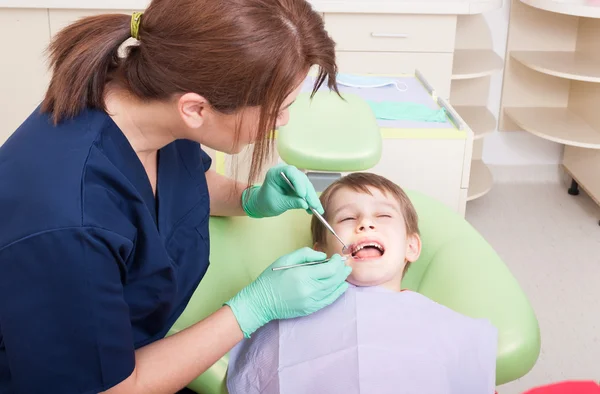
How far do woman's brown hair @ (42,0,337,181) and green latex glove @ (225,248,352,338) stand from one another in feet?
0.77

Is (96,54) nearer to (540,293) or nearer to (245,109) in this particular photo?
(245,109)

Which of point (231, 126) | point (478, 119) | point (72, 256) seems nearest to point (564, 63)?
point (478, 119)

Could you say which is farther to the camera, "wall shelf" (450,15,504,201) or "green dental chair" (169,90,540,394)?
"wall shelf" (450,15,504,201)

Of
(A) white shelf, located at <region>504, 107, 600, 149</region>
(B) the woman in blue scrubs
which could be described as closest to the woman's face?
(B) the woman in blue scrubs

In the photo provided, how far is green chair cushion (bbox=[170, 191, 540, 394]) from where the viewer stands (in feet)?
4.17

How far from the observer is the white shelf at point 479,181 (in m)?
2.91

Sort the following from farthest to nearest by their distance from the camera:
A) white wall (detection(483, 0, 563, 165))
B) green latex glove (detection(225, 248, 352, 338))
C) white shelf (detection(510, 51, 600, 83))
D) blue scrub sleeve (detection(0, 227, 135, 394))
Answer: white wall (detection(483, 0, 563, 165)), white shelf (detection(510, 51, 600, 83)), green latex glove (detection(225, 248, 352, 338)), blue scrub sleeve (detection(0, 227, 135, 394))

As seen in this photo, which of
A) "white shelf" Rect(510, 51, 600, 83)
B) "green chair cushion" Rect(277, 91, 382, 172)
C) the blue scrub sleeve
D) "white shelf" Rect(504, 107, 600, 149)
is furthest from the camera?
"white shelf" Rect(504, 107, 600, 149)

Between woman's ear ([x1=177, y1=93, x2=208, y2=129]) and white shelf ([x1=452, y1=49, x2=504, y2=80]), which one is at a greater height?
woman's ear ([x1=177, y1=93, x2=208, y2=129])

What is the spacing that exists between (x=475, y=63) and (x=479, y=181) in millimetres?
465

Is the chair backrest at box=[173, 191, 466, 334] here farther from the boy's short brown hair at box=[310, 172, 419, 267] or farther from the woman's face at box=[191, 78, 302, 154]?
the woman's face at box=[191, 78, 302, 154]

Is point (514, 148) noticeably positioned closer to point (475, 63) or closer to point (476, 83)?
point (476, 83)

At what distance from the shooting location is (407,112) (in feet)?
6.31

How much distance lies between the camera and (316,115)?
1.52 metres
